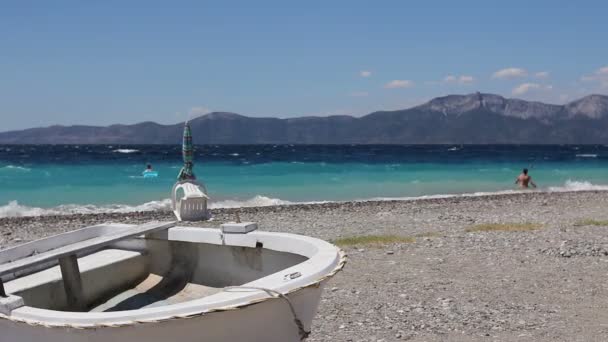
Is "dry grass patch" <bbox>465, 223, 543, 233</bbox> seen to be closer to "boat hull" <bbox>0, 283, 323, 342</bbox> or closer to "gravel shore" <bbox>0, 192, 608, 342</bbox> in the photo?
"gravel shore" <bbox>0, 192, 608, 342</bbox>

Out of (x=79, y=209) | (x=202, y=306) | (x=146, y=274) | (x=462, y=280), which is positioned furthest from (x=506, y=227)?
(x=79, y=209)

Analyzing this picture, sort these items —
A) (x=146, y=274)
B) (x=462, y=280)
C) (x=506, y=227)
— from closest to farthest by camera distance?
1. (x=146, y=274)
2. (x=462, y=280)
3. (x=506, y=227)

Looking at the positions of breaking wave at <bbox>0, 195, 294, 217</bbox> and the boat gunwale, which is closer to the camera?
the boat gunwale

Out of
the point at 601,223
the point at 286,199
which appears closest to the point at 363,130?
the point at 286,199

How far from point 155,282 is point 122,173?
4219cm

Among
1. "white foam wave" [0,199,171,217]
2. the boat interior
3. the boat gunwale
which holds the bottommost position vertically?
"white foam wave" [0,199,171,217]

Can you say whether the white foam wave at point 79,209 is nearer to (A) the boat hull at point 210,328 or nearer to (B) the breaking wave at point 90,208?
(B) the breaking wave at point 90,208

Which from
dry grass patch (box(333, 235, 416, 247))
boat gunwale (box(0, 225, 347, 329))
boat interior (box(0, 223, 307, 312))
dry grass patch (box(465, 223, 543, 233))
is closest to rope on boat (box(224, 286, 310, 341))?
boat gunwale (box(0, 225, 347, 329))

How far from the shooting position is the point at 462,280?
8617mm

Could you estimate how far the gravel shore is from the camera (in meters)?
6.50

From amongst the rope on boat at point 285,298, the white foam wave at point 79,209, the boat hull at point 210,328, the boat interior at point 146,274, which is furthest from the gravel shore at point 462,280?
the white foam wave at point 79,209

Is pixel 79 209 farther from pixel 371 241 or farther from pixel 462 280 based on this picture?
pixel 462 280

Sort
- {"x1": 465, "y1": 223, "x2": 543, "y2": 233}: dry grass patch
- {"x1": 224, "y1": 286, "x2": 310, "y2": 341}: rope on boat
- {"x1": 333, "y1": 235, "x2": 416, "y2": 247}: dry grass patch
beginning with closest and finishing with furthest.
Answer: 1. {"x1": 224, "y1": 286, "x2": 310, "y2": 341}: rope on boat
2. {"x1": 333, "y1": 235, "x2": 416, "y2": 247}: dry grass patch
3. {"x1": 465, "y1": 223, "x2": 543, "y2": 233}: dry grass patch

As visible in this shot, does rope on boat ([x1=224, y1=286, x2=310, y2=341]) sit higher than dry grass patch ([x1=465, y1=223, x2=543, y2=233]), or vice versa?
rope on boat ([x1=224, y1=286, x2=310, y2=341])
